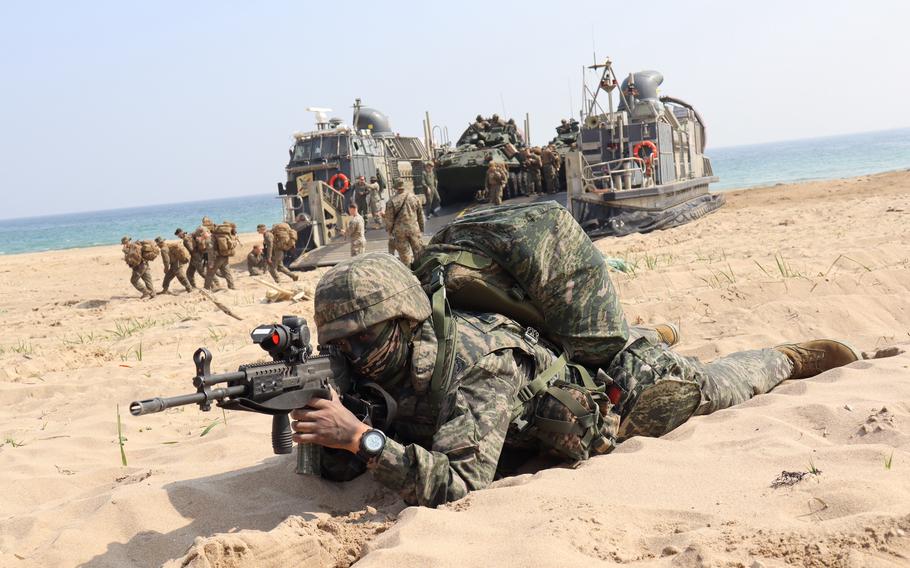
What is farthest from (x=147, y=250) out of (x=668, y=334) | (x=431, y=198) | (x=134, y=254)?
(x=668, y=334)

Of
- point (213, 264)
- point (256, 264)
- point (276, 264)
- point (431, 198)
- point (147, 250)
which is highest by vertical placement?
point (431, 198)

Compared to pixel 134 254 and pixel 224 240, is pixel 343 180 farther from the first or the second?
pixel 134 254

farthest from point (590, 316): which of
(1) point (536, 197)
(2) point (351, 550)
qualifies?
(1) point (536, 197)

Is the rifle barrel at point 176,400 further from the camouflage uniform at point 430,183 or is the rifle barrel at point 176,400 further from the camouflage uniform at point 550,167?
the camouflage uniform at point 550,167

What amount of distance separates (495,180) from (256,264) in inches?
199

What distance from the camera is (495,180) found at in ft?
57.8

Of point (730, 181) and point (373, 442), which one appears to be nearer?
point (373, 442)

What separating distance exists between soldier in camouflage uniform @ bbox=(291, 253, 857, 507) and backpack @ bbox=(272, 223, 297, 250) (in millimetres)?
10303

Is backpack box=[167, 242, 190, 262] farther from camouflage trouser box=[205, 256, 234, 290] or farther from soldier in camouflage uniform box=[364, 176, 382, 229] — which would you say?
soldier in camouflage uniform box=[364, 176, 382, 229]

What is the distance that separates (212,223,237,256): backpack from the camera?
13.4m

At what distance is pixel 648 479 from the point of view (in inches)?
124

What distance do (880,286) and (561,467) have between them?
4.14 metres

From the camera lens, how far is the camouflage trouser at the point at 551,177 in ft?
64.3

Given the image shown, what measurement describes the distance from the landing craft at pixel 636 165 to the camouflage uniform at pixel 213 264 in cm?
662
